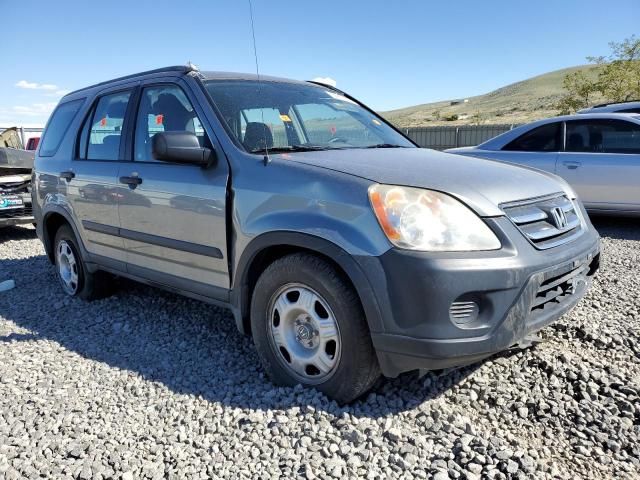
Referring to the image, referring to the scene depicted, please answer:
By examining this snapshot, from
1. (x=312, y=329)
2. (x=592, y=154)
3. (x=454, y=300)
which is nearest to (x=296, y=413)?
(x=312, y=329)

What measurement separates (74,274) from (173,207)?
6.87 ft

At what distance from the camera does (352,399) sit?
2.68 m

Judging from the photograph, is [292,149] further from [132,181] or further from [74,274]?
[74,274]

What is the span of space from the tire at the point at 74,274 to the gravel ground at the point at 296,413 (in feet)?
2.64

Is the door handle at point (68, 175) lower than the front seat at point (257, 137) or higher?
lower

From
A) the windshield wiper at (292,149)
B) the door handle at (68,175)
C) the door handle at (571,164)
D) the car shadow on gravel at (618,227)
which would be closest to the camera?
the windshield wiper at (292,149)

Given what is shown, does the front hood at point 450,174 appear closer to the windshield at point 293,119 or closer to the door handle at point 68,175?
the windshield at point 293,119

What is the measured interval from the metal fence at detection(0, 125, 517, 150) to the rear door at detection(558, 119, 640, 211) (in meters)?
11.7

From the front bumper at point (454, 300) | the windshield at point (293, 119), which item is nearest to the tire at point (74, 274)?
the windshield at point (293, 119)

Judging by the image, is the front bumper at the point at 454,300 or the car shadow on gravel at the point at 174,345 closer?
the front bumper at the point at 454,300

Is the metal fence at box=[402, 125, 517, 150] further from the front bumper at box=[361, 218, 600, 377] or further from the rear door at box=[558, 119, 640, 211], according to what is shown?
the front bumper at box=[361, 218, 600, 377]

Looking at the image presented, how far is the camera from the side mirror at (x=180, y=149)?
3025mm

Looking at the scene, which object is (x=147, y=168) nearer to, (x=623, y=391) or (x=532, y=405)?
(x=532, y=405)

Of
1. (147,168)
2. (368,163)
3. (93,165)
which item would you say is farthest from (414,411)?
(93,165)
